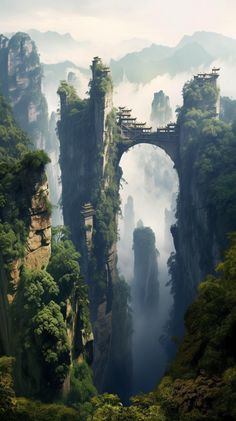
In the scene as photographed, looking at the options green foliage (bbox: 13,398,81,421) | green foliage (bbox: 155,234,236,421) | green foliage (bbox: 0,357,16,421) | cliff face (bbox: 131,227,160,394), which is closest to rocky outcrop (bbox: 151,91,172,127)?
cliff face (bbox: 131,227,160,394)

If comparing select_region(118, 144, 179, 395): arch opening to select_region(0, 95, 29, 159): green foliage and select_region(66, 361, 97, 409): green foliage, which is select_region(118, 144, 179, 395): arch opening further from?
select_region(66, 361, 97, 409): green foliage

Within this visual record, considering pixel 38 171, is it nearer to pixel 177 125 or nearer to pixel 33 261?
pixel 33 261

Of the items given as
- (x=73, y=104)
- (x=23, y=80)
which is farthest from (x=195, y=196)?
(x=23, y=80)

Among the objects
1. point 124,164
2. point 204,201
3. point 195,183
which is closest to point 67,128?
point 195,183

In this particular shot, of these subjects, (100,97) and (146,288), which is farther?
(146,288)

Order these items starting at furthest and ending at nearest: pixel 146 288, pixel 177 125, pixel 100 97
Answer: pixel 146 288 < pixel 177 125 < pixel 100 97

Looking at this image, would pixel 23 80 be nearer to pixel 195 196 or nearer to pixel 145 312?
pixel 145 312
